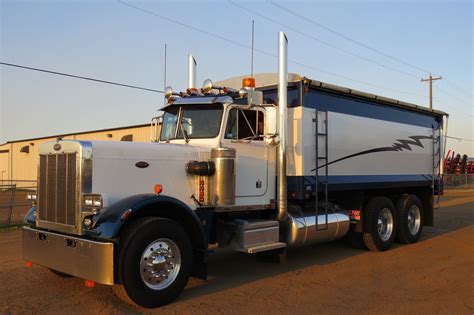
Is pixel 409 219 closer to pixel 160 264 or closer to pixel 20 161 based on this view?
pixel 160 264

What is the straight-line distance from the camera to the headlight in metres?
5.45

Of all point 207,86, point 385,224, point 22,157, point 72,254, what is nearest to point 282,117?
point 207,86

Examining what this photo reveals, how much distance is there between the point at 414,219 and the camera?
11.2m

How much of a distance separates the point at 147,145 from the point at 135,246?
145 centimetres

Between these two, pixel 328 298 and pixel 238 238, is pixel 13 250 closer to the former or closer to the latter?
pixel 238 238

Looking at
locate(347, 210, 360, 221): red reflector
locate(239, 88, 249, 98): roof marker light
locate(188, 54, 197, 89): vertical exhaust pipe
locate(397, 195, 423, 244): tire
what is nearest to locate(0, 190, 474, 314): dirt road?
locate(347, 210, 360, 221): red reflector

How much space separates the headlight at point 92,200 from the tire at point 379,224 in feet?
19.5

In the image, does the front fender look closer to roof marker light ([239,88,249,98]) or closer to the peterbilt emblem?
the peterbilt emblem

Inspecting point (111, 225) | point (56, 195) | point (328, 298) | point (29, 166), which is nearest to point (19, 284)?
point (56, 195)

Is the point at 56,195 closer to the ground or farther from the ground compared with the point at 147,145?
closer to the ground

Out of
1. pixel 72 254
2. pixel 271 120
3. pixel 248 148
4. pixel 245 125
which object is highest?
pixel 271 120

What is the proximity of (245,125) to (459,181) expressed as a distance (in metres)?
37.8

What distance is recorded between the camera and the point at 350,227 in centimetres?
967

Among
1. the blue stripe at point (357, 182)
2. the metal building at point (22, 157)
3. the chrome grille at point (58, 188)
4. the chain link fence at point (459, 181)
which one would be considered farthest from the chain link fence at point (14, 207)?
the chain link fence at point (459, 181)
